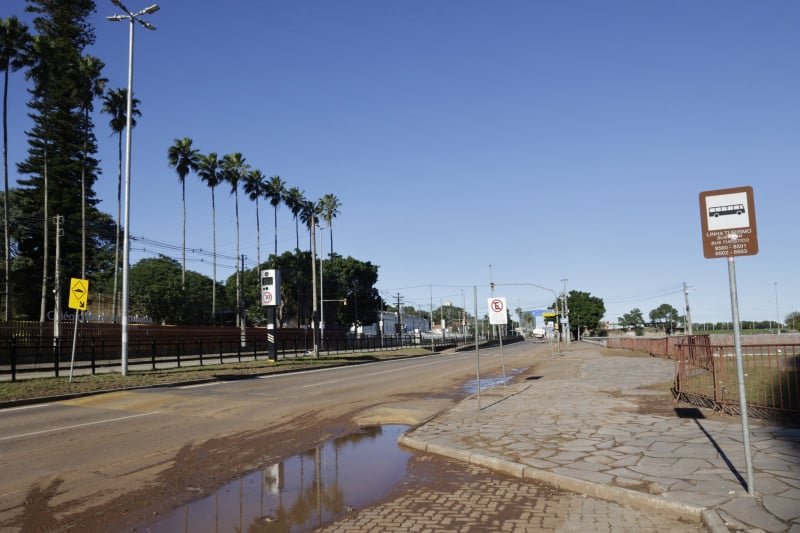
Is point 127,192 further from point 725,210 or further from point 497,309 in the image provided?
point 725,210

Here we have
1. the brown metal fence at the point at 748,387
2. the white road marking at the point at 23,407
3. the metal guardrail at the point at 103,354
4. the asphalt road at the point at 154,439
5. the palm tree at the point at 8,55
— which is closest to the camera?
the asphalt road at the point at 154,439

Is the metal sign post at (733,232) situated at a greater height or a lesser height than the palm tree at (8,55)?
lesser

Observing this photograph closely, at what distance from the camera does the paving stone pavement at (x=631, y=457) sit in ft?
16.4

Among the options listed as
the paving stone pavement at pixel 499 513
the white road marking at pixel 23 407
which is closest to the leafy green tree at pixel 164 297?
the white road marking at pixel 23 407

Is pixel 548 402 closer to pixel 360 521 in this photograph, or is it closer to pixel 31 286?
pixel 360 521

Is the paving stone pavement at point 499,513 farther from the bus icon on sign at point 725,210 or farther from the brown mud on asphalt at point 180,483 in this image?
the bus icon on sign at point 725,210

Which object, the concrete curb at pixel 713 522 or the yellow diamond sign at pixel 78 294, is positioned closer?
the concrete curb at pixel 713 522

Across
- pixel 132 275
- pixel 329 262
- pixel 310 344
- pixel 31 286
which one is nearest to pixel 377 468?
pixel 310 344

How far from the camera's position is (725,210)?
540 centimetres

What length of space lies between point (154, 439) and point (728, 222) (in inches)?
353

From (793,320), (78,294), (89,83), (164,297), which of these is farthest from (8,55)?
(793,320)

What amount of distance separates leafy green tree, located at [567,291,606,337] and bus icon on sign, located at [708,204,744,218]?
121072 mm

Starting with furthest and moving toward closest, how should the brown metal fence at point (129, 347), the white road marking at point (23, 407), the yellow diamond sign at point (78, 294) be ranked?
the brown metal fence at point (129, 347)
the yellow diamond sign at point (78, 294)
the white road marking at point (23, 407)

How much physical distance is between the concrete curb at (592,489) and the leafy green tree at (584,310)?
119494 millimetres
